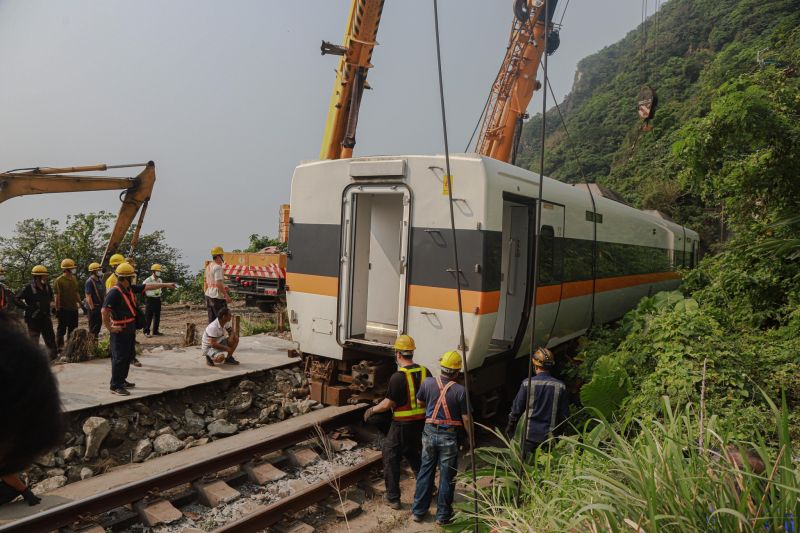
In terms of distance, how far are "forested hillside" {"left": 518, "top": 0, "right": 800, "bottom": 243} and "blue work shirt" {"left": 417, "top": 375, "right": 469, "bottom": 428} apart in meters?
29.4

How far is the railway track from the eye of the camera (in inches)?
168

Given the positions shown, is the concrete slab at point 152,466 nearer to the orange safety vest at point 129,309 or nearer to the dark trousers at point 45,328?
the orange safety vest at point 129,309

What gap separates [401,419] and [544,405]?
1354 millimetres

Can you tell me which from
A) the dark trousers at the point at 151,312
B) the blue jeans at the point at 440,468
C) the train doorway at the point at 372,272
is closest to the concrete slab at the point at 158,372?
the dark trousers at the point at 151,312

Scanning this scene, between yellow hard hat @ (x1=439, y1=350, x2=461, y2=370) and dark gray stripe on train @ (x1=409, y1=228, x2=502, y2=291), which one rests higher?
dark gray stripe on train @ (x1=409, y1=228, x2=502, y2=291)

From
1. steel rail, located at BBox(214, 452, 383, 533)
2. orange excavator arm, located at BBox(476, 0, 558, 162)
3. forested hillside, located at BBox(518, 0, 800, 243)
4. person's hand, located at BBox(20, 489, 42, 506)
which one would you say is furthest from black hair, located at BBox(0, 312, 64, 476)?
forested hillside, located at BBox(518, 0, 800, 243)

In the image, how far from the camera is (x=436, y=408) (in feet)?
15.9

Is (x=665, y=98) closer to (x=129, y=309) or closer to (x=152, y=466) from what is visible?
(x=129, y=309)

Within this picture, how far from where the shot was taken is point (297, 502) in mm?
4828

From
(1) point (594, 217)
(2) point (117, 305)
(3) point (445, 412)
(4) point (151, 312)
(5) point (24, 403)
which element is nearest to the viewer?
→ (5) point (24, 403)

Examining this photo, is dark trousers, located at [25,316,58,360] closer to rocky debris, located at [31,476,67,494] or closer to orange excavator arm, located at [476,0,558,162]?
rocky debris, located at [31,476,67,494]

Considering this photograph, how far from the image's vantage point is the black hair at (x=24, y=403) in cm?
102

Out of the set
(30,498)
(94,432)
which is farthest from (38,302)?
(30,498)

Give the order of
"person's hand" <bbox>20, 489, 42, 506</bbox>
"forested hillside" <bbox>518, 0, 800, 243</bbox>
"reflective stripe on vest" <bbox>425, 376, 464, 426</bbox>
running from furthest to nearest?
1. "forested hillside" <bbox>518, 0, 800, 243</bbox>
2. "reflective stripe on vest" <bbox>425, 376, 464, 426</bbox>
3. "person's hand" <bbox>20, 489, 42, 506</bbox>
